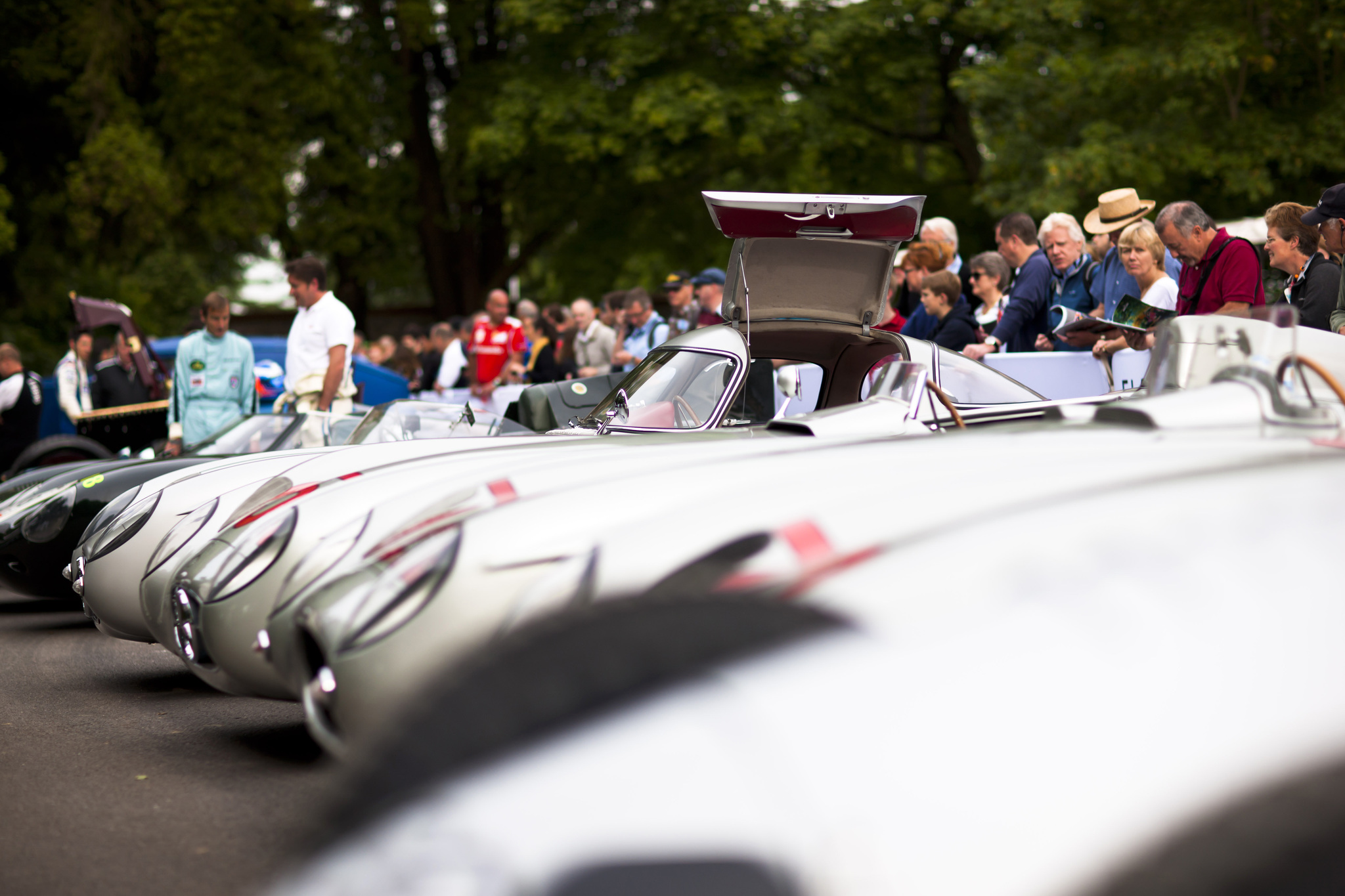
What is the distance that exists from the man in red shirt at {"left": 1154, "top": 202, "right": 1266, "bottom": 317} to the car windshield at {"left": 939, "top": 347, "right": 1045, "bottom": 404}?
5.04 feet

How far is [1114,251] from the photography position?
751 centimetres

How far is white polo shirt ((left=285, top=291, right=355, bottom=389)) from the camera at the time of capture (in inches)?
328

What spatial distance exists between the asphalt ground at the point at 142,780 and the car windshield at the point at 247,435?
1.80m

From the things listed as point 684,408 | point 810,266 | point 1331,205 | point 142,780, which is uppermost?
point 1331,205

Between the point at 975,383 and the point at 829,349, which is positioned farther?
the point at 829,349

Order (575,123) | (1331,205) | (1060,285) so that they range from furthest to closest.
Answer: (575,123)
(1060,285)
(1331,205)

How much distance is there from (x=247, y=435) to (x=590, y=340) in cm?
569

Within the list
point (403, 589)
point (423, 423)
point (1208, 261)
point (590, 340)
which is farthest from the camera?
point (590, 340)

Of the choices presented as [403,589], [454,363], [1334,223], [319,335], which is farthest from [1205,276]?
[454,363]

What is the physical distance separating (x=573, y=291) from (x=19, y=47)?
1046 centimetres

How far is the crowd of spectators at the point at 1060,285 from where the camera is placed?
6.18 meters

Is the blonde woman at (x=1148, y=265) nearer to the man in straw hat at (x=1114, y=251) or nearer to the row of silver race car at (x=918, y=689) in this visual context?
the man in straw hat at (x=1114, y=251)

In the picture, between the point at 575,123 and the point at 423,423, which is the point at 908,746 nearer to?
the point at 423,423

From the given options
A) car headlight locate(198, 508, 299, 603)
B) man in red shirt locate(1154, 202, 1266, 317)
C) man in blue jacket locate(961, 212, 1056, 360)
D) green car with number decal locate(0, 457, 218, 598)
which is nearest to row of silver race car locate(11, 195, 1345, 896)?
car headlight locate(198, 508, 299, 603)
